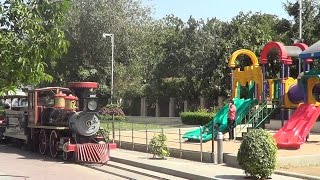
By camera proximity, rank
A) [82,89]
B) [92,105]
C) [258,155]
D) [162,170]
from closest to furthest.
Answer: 1. [258,155]
2. [162,170]
3. [92,105]
4. [82,89]

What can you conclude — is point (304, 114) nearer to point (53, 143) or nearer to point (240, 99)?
point (240, 99)

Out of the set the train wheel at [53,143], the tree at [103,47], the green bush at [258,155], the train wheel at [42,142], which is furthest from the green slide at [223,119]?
the tree at [103,47]

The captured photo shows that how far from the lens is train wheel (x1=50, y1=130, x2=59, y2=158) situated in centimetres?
1987

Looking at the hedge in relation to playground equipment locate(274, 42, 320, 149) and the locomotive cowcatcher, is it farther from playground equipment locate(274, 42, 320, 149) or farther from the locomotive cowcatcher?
the locomotive cowcatcher

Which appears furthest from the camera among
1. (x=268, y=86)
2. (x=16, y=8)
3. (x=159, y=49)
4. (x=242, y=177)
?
(x=159, y=49)

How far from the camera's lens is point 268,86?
24.5m

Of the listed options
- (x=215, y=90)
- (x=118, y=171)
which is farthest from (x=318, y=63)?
(x=118, y=171)

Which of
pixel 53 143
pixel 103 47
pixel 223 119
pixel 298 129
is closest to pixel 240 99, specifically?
pixel 223 119

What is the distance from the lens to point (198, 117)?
36.8 m

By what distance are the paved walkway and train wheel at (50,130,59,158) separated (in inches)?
90.4

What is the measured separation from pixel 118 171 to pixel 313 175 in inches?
224

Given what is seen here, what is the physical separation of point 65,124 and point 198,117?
1835 centimetres

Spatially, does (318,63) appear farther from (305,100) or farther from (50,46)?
(50,46)

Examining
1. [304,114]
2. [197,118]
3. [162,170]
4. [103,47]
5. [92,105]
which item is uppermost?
[103,47]
